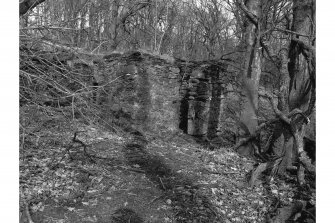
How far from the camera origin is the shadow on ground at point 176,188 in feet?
13.0

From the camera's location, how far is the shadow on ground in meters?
3.96

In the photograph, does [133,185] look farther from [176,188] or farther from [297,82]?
[297,82]

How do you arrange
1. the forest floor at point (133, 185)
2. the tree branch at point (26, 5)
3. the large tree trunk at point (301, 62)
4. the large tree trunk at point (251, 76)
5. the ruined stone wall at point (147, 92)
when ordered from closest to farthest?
1. the tree branch at point (26, 5)
2. the forest floor at point (133, 185)
3. the large tree trunk at point (301, 62)
4. the large tree trunk at point (251, 76)
5. the ruined stone wall at point (147, 92)

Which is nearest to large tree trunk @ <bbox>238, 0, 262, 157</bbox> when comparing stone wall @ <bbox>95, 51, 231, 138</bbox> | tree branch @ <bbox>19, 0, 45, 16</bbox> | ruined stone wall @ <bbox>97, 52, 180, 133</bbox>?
stone wall @ <bbox>95, 51, 231, 138</bbox>

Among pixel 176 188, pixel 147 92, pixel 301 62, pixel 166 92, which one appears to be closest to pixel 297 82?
pixel 301 62

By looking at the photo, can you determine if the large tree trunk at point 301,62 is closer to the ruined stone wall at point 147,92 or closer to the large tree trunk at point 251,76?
the large tree trunk at point 251,76

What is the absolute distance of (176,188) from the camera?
4730mm

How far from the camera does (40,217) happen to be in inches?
145

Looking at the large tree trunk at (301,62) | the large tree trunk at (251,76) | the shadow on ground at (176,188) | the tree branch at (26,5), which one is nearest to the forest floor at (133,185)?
the shadow on ground at (176,188)

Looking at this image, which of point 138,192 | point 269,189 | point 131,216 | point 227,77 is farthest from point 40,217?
point 227,77

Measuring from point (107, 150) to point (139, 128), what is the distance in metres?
1.89

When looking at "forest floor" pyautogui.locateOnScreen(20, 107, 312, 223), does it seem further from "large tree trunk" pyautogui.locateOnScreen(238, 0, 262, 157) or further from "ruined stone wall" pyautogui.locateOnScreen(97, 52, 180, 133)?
"ruined stone wall" pyautogui.locateOnScreen(97, 52, 180, 133)

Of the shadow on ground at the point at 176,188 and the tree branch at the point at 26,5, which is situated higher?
the tree branch at the point at 26,5

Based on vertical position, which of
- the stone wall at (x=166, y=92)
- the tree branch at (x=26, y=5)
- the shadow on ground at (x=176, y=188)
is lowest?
the shadow on ground at (x=176, y=188)
